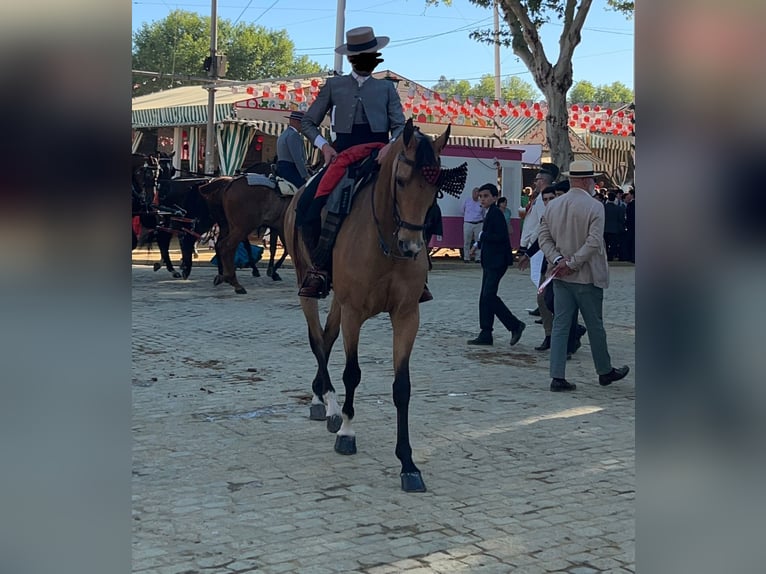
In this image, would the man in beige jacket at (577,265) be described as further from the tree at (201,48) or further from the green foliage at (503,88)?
the green foliage at (503,88)

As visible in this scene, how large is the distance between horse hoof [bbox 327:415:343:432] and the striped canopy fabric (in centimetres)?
2517

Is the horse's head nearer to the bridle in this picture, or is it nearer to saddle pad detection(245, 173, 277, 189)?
the bridle

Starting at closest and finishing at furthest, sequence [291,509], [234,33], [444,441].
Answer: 1. [291,509]
2. [444,441]
3. [234,33]

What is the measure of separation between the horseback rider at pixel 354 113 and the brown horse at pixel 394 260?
1.66ft

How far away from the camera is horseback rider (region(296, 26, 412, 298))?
22.6 ft

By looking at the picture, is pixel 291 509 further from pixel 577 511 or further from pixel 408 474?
pixel 577 511

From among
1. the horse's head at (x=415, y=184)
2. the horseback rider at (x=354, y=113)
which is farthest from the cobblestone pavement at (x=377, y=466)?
the horse's head at (x=415, y=184)

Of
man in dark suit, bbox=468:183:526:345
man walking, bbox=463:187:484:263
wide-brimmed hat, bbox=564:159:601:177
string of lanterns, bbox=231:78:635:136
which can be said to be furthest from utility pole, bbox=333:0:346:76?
wide-brimmed hat, bbox=564:159:601:177

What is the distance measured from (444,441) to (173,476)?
2.07 m

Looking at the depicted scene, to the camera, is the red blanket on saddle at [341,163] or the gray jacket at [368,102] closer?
the red blanket on saddle at [341,163]

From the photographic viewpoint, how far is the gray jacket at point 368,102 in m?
6.93

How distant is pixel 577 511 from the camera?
514cm

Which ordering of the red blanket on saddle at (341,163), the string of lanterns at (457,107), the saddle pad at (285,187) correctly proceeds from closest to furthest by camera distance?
the red blanket on saddle at (341,163), the saddle pad at (285,187), the string of lanterns at (457,107)
